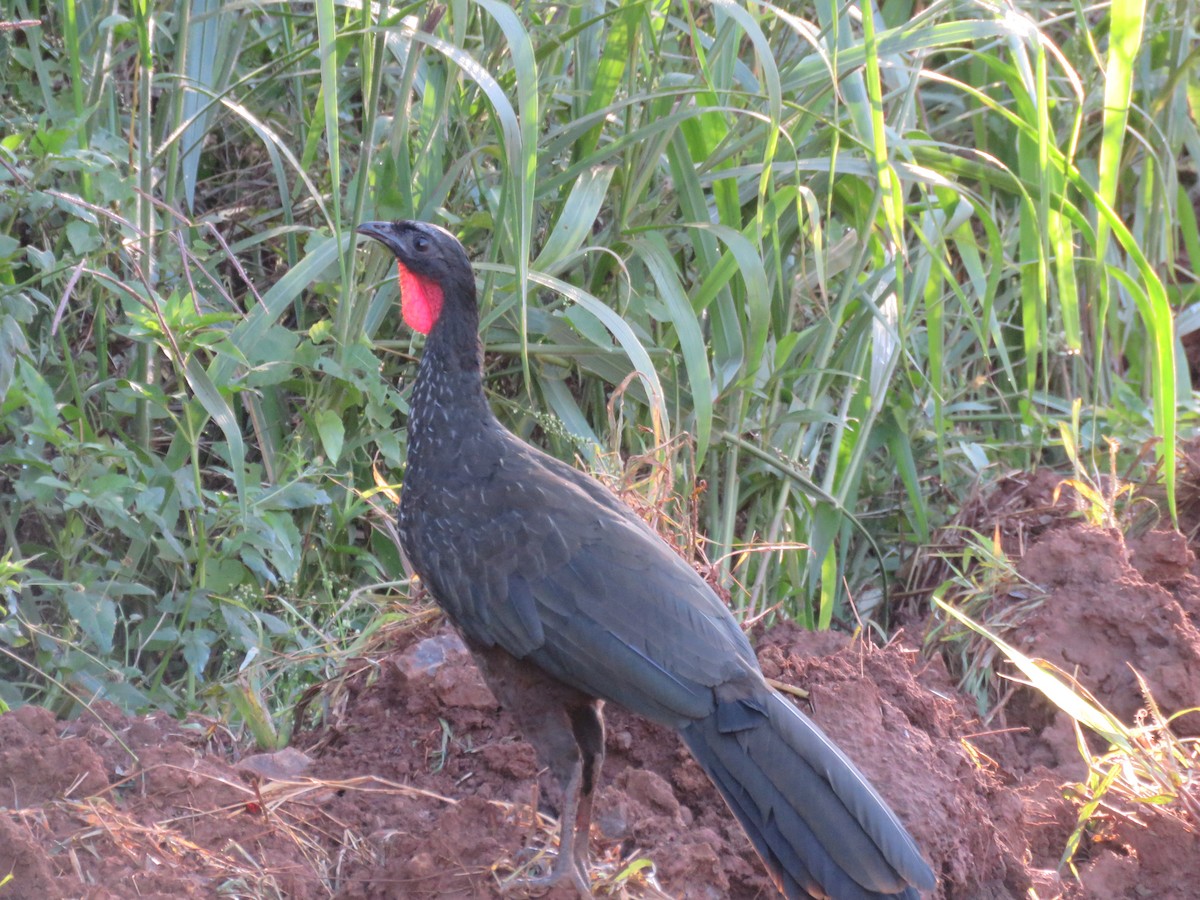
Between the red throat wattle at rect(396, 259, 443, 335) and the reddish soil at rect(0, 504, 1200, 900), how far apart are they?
0.76 meters

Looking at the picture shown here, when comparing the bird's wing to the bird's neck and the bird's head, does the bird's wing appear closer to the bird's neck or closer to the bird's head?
the bird's neck

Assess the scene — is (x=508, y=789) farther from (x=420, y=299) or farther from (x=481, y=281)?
(x=481, y=281)

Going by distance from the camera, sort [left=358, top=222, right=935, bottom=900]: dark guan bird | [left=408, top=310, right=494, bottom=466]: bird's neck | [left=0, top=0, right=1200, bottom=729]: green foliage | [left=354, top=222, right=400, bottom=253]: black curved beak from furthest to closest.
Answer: [left=0, top=0, right=1200, bottom=729]: green foliage → [left=354, top=222, right=400, bottom=253]: black curved beak → [left=408, top=310, right=494, bottom=466]: bird's neck → [left=358, top=222, right=935, bottom=900]: dark guan bird

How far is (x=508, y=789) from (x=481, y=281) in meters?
1.67

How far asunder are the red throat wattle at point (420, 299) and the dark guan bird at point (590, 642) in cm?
4

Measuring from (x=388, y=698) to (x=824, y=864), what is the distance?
121 cm

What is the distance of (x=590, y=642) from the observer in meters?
2.74

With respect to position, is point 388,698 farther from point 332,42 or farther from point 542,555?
point 332,42

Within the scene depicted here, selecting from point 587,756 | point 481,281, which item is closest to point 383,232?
point 481,281

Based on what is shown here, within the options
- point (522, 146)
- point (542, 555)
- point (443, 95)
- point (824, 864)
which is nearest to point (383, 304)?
point (443, 95)

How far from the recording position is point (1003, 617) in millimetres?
3871

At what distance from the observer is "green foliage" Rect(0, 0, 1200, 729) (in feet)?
11.2

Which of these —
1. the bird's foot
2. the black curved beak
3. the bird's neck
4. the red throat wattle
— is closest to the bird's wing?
the bird's neck

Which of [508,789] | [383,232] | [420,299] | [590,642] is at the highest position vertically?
[383,232]
